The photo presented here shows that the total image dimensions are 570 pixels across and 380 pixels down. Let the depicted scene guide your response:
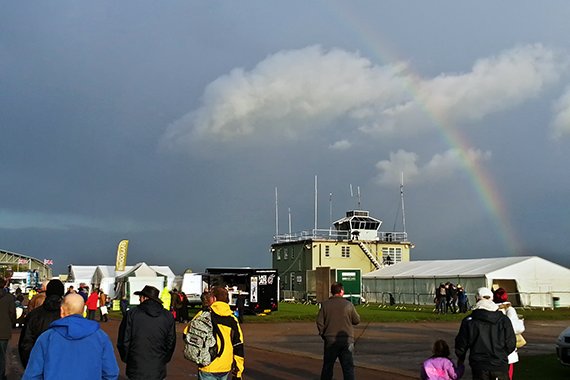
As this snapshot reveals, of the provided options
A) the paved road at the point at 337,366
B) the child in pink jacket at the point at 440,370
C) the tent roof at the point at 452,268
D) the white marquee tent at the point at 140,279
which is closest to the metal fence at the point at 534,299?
the tent roof at the point at 452,268

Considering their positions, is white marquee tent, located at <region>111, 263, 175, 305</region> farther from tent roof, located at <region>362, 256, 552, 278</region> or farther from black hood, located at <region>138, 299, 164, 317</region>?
black hood, located at <region>138, 299, 164, 317</region>

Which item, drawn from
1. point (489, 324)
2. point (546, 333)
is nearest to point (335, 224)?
point (546, 333)

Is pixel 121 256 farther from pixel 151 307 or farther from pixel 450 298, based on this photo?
pixel 151 307

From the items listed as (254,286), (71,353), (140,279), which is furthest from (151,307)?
(140,279)

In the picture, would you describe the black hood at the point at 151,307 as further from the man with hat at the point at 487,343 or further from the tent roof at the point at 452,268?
the tent roof at the point at 452,268

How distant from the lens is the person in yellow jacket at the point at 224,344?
753cm

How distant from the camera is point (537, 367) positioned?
14.7 meters

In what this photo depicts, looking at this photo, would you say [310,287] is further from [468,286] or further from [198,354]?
[198,354]

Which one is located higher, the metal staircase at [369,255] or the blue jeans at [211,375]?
the metal staircase at [369,255]

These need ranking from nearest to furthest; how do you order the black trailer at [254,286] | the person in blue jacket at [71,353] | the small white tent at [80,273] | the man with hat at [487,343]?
→ 1. the person in blue jacket at [71,353]
2. the man with hat at [487,343]
3. the black trailer at [254,286]
4. the small white tent at [80,273]

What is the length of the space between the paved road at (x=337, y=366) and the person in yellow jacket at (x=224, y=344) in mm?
5681

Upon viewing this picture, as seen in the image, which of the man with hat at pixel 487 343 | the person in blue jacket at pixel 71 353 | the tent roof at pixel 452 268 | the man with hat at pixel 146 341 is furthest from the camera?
the tent roof at pixel 452 268

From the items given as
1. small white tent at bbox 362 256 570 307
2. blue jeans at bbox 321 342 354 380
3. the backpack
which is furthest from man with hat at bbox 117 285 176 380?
small white tent at bbox 362 256 570 307

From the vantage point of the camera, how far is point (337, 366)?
15.5 metres
